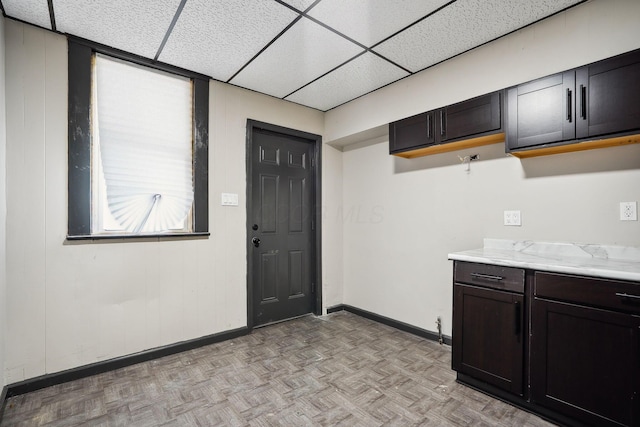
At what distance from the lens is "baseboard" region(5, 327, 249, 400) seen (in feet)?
6.79

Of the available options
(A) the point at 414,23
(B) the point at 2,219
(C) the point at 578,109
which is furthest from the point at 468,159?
(B) the point at 2,219

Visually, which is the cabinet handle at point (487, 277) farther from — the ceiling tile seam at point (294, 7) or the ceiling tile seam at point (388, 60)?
the ceiling tile seam at point (294, 7)

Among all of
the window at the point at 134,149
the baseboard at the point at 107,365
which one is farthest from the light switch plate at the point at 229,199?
the baseboard at the point at 107,365

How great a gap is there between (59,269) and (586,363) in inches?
137

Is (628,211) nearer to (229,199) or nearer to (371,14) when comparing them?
(371,14)

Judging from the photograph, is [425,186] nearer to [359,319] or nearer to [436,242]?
[436,242]

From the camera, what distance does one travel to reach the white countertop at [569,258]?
1602 mm

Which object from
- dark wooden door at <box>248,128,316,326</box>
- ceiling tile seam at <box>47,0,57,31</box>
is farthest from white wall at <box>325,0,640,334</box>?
ceiling tile seam at <box>47,0,57,31</box>

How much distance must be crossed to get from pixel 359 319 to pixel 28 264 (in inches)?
122

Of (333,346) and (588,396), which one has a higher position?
(588,396)

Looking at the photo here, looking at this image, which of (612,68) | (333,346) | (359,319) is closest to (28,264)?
(333,346)

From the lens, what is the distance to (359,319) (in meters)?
3.63

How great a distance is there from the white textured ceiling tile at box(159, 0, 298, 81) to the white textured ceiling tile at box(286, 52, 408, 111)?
79 centimetres

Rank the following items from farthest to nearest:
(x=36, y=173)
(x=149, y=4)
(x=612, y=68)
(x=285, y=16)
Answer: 1. (x=36, y=173)
2. (x=285, y=16)
3. (x=149, y=4)
4. (x=612, y=68)
